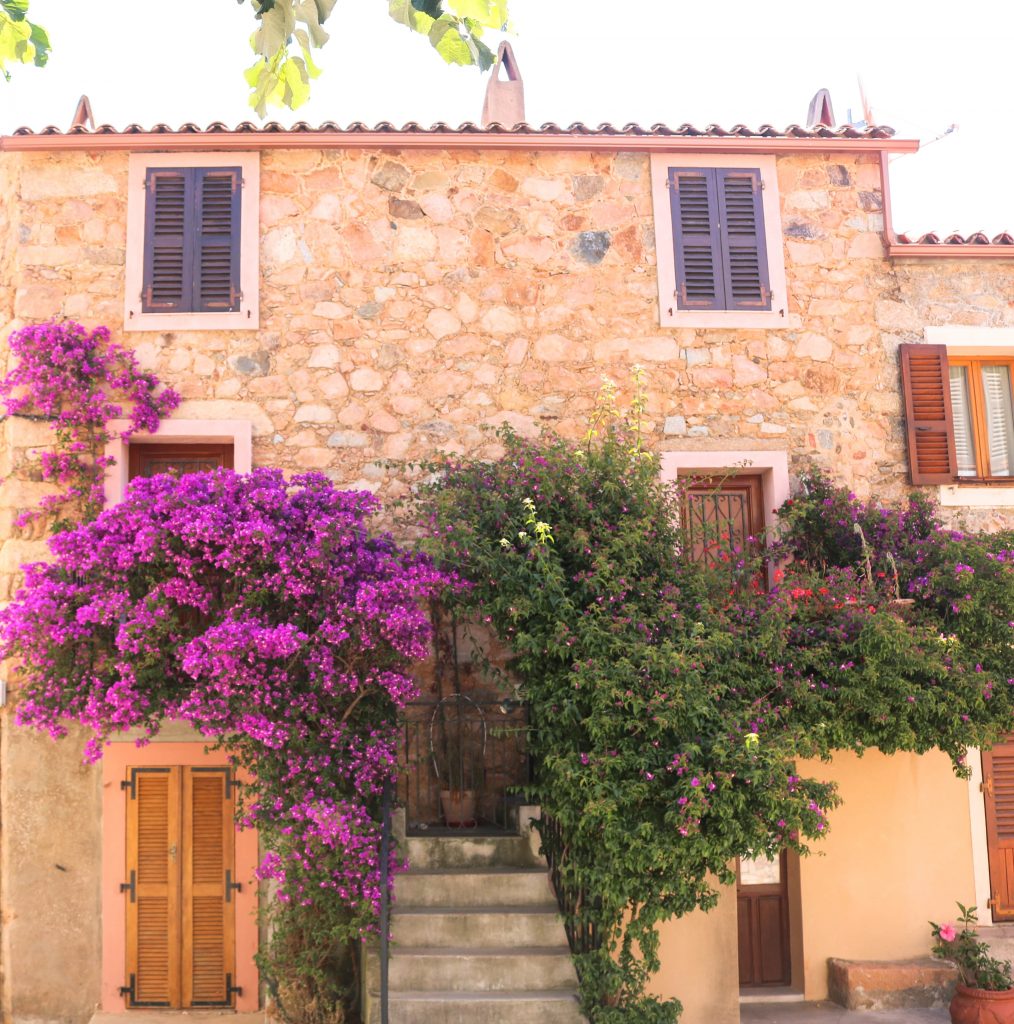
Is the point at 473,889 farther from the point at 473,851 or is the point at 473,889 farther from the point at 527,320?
the point at 527,320

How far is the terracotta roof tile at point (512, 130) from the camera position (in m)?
8.71

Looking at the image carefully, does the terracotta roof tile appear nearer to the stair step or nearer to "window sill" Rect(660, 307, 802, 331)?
"window sill" Rect(660, 307, 802, 331)

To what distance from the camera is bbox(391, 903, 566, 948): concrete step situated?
721 cm

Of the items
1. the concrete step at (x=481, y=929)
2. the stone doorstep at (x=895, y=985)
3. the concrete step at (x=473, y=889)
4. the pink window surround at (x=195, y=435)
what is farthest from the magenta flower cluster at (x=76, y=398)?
the stone doorstep at (x=895, y=985)

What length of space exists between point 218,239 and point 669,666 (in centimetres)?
491

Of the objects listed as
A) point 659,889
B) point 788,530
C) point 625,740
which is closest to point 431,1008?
point 659,889

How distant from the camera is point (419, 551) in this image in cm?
764

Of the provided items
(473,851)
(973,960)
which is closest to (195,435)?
(473,851)

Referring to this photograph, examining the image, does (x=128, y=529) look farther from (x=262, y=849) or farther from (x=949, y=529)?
(x=949, y=529)

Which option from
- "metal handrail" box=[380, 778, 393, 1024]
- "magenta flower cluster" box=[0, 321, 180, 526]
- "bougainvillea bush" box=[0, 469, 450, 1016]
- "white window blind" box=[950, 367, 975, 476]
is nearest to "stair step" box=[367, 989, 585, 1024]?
"metal handrail" box=[380, 778, 393, 1024]

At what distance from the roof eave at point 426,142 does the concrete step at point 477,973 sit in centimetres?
600

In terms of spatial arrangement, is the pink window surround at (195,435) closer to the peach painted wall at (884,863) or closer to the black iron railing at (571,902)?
the black iron railing at (571,902)

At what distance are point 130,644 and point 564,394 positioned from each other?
3.91m

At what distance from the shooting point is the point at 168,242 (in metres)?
8.74
